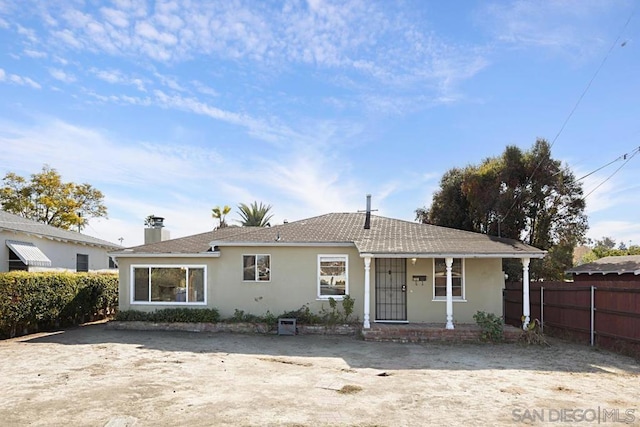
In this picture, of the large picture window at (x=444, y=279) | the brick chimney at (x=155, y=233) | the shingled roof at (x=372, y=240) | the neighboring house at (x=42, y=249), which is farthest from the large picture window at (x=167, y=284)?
the large picture window at (x=444, y=279)

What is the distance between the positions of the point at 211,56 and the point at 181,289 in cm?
773

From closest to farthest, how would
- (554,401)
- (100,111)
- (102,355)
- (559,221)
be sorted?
(554,401)
(102,355)
(100,111)
(559,221)

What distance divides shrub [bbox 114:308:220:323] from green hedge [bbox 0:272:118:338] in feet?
5.86

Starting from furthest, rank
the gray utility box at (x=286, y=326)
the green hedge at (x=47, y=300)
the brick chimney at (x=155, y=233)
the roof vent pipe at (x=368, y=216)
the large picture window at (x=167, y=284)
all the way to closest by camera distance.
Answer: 1. the brick chimney at (x=155, y=233)
2. the roof vent pipe at (x=368, y=216)
3. the large picture window at (x=167, y=284)
4. the gray utility box at (x=286, y=326)
5. the green hedge at (x=47, y=300)

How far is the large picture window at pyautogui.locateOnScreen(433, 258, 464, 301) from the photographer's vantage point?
15133 millimetres

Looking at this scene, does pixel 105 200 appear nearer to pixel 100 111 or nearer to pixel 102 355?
pixel 100 111

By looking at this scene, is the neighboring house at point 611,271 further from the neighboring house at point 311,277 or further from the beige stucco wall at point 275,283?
the beige stucco wall at point 275,283

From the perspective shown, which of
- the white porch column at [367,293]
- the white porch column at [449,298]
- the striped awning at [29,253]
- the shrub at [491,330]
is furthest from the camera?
the striped awning at [29,253]

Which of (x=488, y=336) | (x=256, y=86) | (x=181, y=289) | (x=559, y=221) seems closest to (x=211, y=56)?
(x=256, y=86)

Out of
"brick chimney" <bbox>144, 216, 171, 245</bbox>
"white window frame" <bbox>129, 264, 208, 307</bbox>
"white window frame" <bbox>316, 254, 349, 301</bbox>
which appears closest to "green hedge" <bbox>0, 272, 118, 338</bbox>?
"white window frame" <bbox>129, 264, 208, 307</bbox>

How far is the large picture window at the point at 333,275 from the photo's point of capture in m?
15.2

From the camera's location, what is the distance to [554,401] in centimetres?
725

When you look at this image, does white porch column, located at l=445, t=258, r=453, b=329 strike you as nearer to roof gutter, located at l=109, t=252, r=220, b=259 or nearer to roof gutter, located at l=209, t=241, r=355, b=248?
roof gutter, located at l=209, t=241, r=355, b=248

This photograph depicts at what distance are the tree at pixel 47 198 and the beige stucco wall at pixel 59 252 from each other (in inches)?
639
